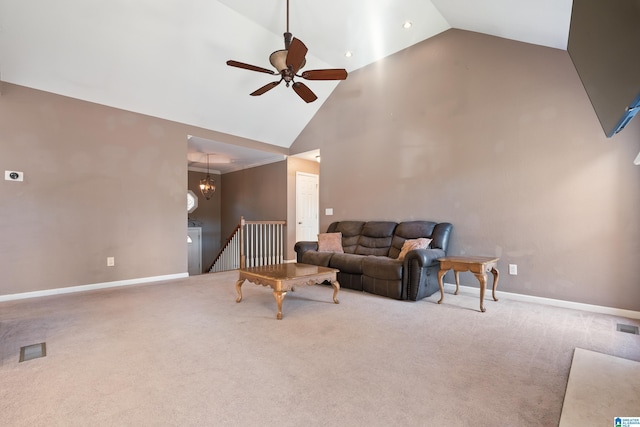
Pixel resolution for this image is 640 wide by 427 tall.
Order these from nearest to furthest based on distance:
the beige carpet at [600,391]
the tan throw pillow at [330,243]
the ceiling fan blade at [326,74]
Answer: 1. the beige carpet at [600,391]
2. the ceiling fan blade at [326,74]
3. the tan throw pillow at [330,243]

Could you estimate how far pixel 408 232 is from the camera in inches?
174

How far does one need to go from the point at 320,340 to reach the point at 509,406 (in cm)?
131

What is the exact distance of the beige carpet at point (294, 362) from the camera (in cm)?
151

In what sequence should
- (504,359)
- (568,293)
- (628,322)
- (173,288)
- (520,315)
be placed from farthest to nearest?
(173,288)
(568,293)
(520,315)
(628,322)
(504,359)

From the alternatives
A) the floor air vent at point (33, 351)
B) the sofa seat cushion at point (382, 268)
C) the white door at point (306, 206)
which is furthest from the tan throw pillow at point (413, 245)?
the floor air vent at point (33, 351)

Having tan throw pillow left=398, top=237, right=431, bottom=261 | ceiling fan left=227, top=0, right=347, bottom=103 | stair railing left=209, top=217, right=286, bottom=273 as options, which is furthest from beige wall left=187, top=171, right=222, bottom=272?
tan throw pillow left=398, top=237, right=431, bottom=261

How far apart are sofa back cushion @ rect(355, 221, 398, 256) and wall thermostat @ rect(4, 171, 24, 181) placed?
4.72m

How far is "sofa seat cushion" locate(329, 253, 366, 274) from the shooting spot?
160 inches

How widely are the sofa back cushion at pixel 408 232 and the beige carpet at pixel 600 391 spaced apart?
2260mm

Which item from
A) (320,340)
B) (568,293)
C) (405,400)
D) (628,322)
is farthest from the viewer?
(568,293)

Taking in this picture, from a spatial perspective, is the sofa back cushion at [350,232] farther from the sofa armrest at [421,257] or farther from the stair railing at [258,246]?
the stair railing at [258,246]

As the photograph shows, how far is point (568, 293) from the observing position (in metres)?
3.37

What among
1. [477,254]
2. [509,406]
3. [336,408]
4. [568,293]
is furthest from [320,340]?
[568,293]

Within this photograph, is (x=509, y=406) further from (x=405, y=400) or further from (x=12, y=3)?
(x=12, y=3)
